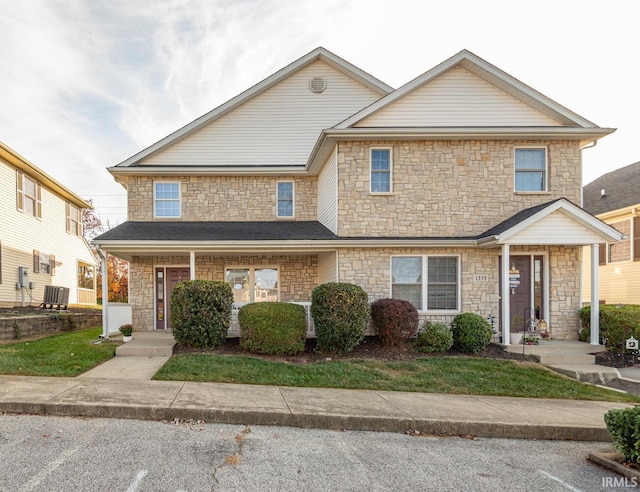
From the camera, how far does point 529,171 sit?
1055 cm

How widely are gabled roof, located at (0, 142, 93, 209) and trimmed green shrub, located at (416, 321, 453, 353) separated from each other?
15977 millimetres

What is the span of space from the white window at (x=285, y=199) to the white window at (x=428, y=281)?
4.45 metres

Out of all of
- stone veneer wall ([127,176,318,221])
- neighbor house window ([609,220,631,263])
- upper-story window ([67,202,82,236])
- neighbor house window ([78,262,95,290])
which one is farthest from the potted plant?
neighbor house window ([609,220,631,263])

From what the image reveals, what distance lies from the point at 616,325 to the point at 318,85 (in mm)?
11744

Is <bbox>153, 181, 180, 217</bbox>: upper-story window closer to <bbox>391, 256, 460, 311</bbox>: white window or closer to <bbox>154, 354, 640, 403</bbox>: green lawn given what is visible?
<bbox>154, 354, 640, 403</bbox>: green lawn

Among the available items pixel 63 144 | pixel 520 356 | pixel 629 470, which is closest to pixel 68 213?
pixel 63 144

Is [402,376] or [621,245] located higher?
[621,245]

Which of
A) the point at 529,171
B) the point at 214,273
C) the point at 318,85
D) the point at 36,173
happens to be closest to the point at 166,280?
the point at 214,273

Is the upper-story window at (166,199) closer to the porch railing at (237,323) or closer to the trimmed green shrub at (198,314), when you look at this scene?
the porch railing at (237,323)

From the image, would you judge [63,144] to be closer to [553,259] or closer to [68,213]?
[68,213]

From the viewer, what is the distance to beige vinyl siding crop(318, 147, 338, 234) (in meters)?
10.6

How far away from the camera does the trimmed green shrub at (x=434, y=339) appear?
908 centimetres

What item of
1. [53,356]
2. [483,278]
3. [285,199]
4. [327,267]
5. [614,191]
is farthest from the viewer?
[614,191]

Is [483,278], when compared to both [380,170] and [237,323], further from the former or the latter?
[237,323]
